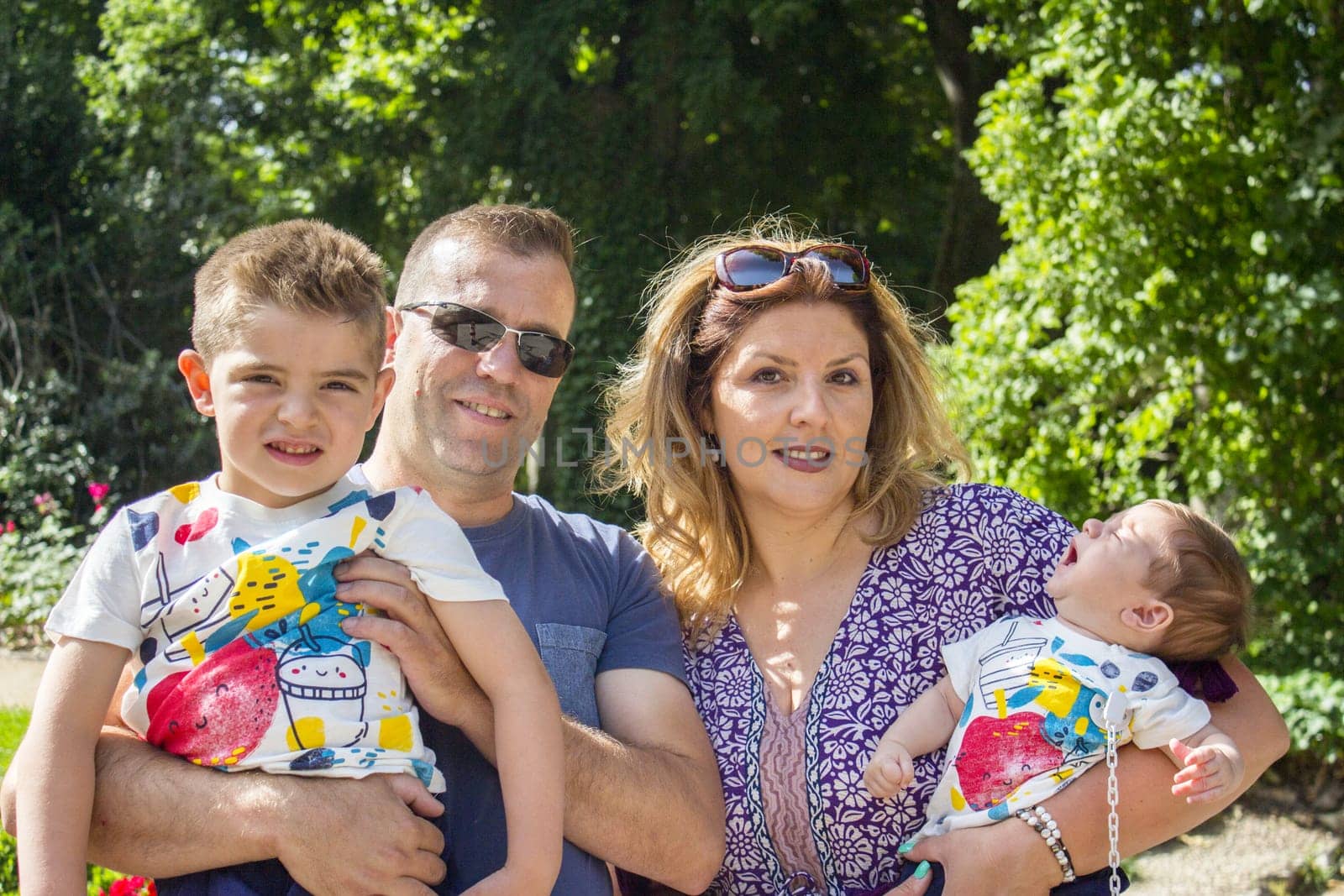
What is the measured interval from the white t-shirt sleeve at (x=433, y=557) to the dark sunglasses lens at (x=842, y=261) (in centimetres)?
119

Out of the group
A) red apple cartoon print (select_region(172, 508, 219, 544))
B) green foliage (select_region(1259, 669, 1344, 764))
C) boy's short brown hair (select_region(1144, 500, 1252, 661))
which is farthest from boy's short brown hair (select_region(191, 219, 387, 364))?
green foliage (select_region(1259, 669, 1344, 764))

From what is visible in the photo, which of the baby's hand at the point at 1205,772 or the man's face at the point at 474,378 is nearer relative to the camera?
the baby's hand at the point at 1205,772

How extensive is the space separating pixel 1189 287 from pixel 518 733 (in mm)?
4340

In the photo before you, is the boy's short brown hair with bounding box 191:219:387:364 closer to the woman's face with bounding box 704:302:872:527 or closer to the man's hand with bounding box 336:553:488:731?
the man's hand with bounding box 336:553:488:731

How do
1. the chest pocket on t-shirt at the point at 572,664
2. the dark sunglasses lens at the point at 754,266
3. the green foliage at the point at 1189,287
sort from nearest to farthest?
the chest pocket on t-shirt at the point at 572,664, the dark sunglasses lens at the point at 754,266, the green foliage at the point at 1189,287

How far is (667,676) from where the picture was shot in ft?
8.29

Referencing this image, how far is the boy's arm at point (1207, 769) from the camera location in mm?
2176

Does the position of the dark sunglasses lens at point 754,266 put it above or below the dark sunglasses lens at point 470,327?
above

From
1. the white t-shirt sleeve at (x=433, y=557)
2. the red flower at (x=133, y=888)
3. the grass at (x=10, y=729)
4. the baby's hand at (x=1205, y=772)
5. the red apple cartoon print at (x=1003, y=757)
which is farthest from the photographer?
the grass at (x=10, y=729)

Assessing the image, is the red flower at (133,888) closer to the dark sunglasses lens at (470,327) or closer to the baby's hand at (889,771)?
the dark sunglasses lens at (470,327)

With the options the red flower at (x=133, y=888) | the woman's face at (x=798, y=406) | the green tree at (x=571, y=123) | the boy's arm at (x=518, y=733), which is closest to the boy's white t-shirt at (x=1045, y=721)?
the woman's face at (x=798, y=406)

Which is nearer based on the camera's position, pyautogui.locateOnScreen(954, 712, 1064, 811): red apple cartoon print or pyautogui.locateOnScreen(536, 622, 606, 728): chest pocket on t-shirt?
pyautogui.locateOnScreen(954, 712, 1064, 811): red apple cartoon print

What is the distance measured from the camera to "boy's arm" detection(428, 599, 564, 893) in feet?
6.21

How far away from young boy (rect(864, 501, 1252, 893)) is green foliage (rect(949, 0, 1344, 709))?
2.99 metres
